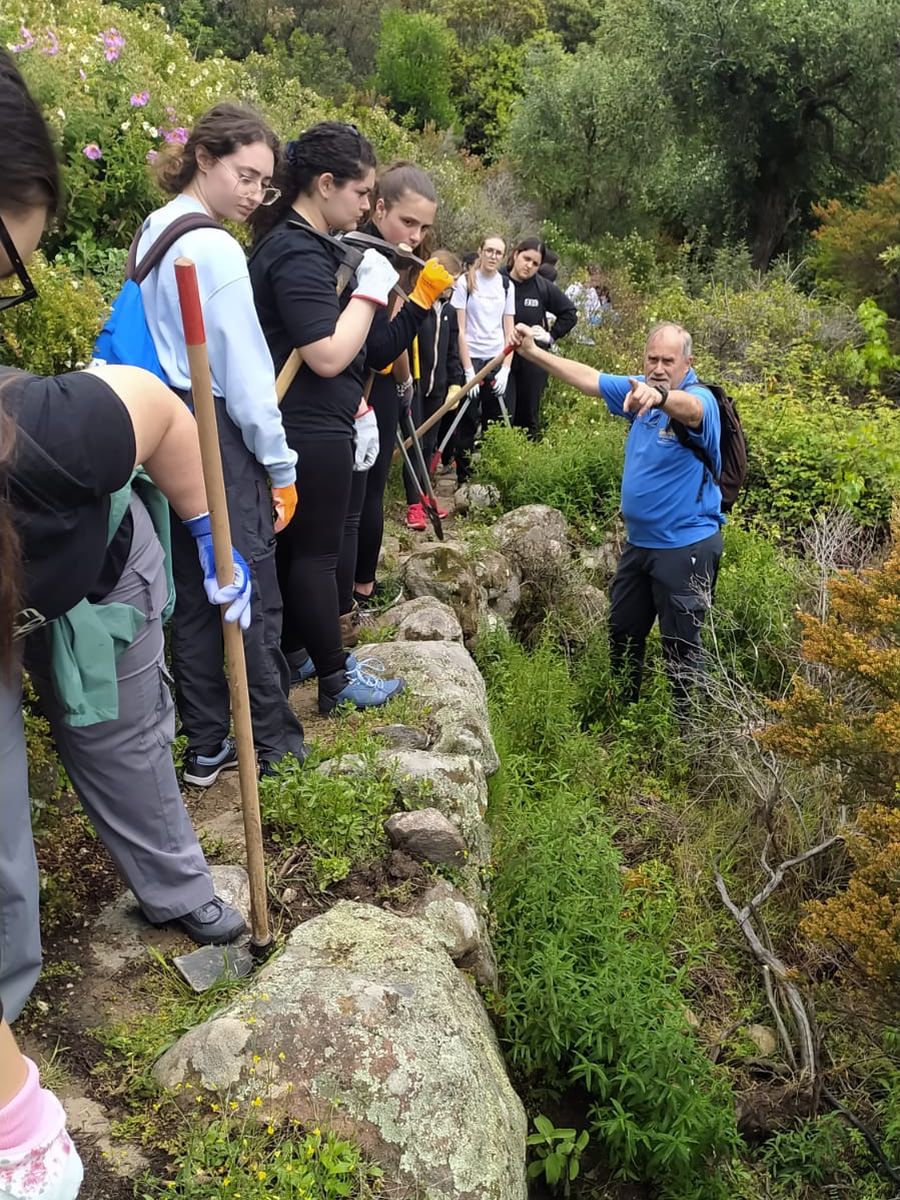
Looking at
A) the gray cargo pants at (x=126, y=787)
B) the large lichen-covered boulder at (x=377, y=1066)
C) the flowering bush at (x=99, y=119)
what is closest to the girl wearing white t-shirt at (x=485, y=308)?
the flowering bush at (x=99, y=119)

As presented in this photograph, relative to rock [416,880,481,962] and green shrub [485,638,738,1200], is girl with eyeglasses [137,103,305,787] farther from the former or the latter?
green shrub [485,638,738,1200]

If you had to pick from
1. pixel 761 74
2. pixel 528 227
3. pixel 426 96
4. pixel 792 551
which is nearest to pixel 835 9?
pixel 761 74

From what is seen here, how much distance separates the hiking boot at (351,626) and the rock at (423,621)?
132mm

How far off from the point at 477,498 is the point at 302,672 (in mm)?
3468

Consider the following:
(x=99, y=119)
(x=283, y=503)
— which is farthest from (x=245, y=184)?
(x=99, y=119)

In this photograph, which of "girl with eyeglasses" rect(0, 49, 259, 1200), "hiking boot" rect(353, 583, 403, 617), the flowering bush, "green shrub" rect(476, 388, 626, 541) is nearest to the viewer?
"girl with eyeglasses" rect(0, 49, 259, 1200)

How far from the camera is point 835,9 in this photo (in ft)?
53.0

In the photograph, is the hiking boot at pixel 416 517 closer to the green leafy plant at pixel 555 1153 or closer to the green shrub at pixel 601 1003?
the green shrub at pixel 601 1003

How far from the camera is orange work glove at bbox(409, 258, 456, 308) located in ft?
12.4

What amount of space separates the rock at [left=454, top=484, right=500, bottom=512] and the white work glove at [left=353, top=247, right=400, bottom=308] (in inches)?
164

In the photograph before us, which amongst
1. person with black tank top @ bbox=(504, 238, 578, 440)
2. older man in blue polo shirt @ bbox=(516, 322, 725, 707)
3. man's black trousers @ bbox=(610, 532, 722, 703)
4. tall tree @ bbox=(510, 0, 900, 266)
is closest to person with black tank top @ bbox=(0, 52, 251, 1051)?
older man in blue polo shirt @ bbox=(516, 322, 725, 707)

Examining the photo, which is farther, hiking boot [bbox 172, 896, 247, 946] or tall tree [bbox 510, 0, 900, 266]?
tall tree [bbox 510, 0, 900, 266]

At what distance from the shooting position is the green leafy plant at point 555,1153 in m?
2.74

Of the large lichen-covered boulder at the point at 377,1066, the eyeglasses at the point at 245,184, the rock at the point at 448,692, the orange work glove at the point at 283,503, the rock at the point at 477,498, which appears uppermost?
the eyeglasses at the point at 245,184
